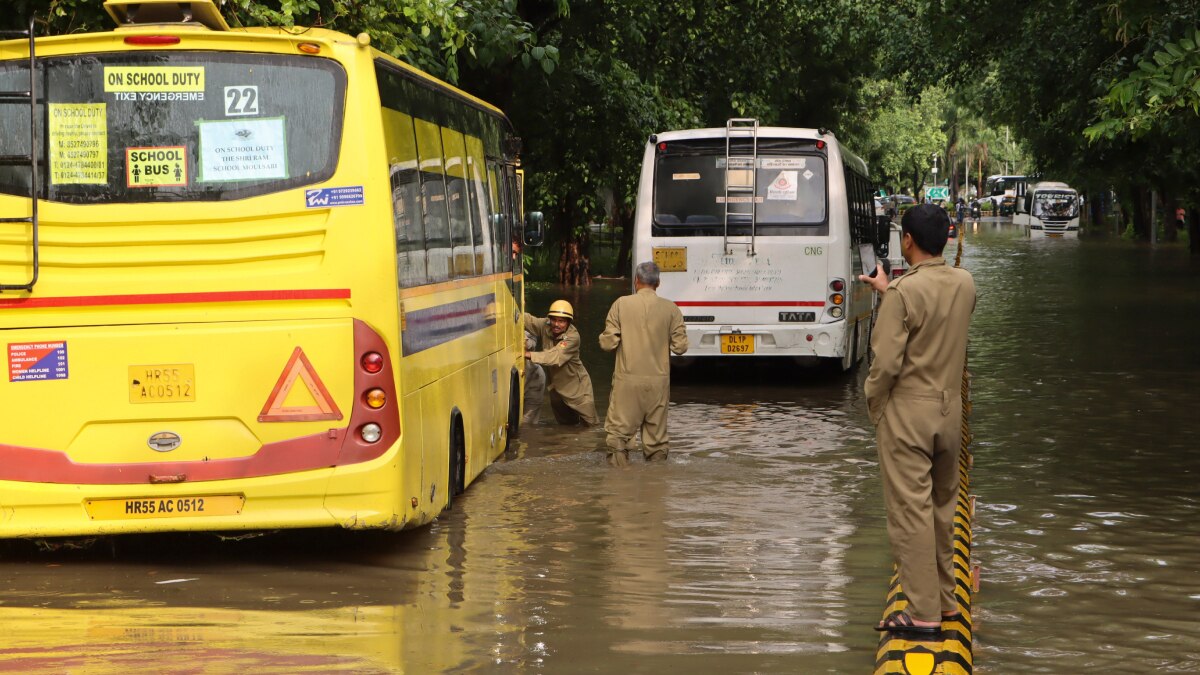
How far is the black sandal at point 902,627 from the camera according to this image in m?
6.58

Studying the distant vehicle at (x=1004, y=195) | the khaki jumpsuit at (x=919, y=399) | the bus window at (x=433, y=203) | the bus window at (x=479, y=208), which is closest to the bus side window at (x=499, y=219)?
the bus window at (x=479, y=208)

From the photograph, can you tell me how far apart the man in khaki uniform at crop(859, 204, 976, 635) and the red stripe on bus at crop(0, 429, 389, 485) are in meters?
Result: 2.95

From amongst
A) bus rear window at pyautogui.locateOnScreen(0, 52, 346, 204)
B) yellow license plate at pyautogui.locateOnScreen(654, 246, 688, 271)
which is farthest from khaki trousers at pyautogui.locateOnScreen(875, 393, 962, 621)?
yellow license plate at pyautogui.locateOnScreen(654, 246, 688, 271)

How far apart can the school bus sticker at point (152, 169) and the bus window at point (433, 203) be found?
1.54 meters

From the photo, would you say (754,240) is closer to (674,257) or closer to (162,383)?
(674,257)

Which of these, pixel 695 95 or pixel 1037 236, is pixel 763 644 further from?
pixel 1037 236

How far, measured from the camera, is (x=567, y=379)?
49.8ft

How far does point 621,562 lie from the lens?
29.4 feet

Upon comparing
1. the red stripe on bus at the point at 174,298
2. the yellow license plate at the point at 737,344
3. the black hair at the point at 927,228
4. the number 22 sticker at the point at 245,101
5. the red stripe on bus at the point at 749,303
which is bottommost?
the yellow license plate at the point at 737,344

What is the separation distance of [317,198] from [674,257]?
995 centimetres

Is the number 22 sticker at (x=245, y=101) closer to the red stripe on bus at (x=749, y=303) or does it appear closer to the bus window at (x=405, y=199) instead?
the bus window at (x=405, y=199)

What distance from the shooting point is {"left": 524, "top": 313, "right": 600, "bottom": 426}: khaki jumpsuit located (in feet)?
48.4

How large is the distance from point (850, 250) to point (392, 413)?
10536mm

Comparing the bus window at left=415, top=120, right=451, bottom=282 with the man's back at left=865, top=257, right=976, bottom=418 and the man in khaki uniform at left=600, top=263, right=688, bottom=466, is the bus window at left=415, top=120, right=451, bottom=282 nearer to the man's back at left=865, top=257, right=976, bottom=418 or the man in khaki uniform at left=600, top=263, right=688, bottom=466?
the man in khaki uniform at left=600, top=263, right=688, bottom=466
